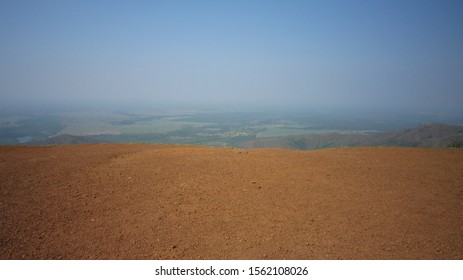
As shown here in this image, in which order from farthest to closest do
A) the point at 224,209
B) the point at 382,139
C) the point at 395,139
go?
1. the point at 382,139
2. the point at 395,139
3. the point at 224,209

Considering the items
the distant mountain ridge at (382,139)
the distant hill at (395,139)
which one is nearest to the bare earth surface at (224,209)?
the distant hill at (395,139)

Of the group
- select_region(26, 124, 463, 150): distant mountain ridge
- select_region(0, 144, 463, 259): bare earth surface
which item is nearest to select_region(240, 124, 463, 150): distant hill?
select_region(26, 124, 463, 150): distant mountain ridge

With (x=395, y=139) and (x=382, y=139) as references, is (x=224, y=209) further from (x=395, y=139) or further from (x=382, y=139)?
(x=382, y=139)

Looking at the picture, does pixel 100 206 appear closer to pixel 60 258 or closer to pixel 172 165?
pixel 60 258

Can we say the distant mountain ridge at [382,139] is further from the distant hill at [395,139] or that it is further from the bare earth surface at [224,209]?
the bare earth surface at [224,209]

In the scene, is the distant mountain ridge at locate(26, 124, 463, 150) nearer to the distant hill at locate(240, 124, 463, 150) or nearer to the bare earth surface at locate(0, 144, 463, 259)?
the distant hill at locate(240, 124, 463, 150)

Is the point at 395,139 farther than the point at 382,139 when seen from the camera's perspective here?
No

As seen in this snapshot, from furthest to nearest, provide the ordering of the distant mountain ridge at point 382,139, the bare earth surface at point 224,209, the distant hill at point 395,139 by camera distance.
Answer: the distant mountain ridge at point 382,139 < the distant hill at point 395,139 < the bare earth surface at point 224,209

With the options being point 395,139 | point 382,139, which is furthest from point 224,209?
point 382,139
